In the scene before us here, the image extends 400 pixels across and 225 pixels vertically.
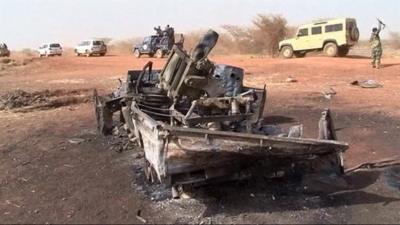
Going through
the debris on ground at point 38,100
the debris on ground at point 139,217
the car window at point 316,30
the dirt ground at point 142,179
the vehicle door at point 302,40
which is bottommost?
the debris on ground at point 139,217

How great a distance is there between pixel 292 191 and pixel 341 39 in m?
23.5

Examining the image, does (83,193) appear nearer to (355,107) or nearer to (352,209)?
(352,209)

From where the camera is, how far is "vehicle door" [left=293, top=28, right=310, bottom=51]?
30797 mm

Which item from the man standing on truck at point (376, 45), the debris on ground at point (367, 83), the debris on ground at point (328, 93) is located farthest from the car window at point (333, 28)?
the debris on ground at point (328, 93)

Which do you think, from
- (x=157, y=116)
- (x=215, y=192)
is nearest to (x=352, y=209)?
(x=215, y=192)

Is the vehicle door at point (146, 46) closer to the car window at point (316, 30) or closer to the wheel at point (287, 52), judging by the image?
the wheel at point (287, 52)

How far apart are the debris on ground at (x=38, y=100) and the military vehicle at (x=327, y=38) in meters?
16.0

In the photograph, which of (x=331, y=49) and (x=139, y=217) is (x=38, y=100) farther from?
(x=331, y=49)

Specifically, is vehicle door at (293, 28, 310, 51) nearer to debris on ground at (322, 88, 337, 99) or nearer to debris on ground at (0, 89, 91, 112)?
debris on ground at (322, 88, 337, 99)

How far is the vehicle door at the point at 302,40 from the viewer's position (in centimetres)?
3080

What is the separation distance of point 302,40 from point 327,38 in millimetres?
1642

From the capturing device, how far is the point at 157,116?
8.45m

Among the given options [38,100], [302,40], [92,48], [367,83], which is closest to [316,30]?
[302,40]

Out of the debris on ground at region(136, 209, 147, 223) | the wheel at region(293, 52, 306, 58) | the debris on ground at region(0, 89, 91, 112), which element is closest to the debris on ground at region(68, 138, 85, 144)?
the debris on ground at region(136, 209, 147, 223)
